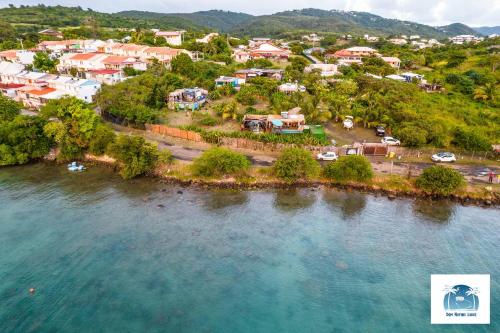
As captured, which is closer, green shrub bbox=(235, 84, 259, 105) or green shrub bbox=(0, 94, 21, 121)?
green shrub bbox=(0, 94, 21, 121)

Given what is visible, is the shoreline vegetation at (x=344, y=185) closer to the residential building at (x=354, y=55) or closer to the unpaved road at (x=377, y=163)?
the unpaved road at (x=377, y=163)

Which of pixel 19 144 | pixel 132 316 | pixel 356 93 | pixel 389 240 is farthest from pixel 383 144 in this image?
pixel 19 144

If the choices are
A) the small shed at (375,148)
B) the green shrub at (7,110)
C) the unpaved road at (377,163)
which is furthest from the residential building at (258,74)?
the green shrub at (7,110)

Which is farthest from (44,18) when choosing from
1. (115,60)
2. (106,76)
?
(106,76)

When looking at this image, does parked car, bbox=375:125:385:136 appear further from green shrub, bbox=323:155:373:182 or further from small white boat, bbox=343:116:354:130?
green shrub, bbox=323:155:373:182

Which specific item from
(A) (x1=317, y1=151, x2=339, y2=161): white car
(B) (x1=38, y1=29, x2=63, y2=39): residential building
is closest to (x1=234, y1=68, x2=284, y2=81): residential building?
(A) (x1=317, y1=151, x2=339, y2=161): white car

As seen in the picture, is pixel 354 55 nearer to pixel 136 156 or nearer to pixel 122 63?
pixel 122 63
